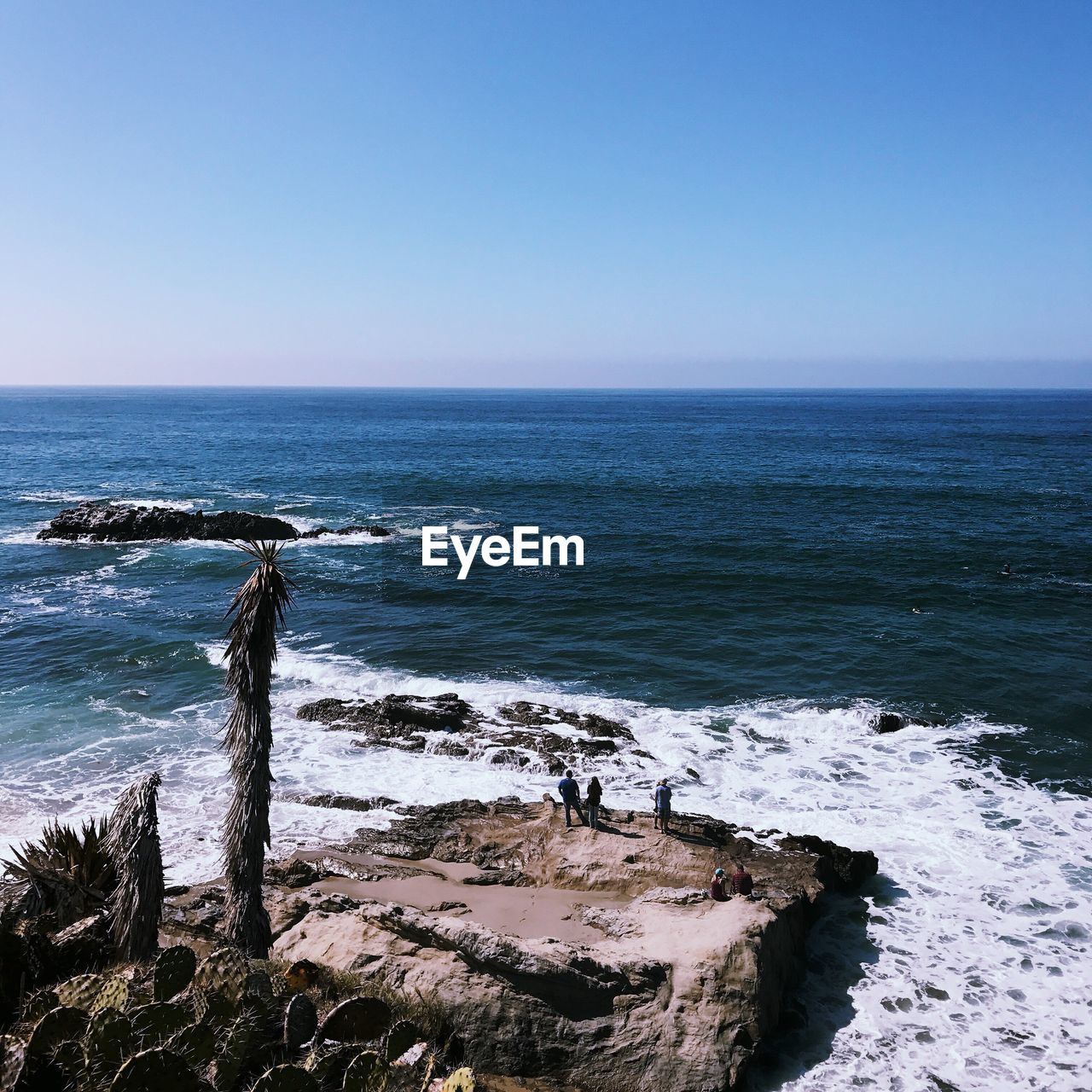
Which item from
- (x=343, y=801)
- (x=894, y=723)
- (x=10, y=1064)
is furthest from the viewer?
(x=894, y=723)

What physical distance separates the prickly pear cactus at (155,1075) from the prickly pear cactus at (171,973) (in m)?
2.17

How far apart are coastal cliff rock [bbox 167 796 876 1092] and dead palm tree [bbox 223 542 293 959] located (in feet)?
5.16

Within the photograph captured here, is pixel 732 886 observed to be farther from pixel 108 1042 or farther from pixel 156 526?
pixel 156 526

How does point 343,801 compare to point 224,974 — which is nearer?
point 224,974

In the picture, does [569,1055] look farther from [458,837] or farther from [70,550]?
[70,550]

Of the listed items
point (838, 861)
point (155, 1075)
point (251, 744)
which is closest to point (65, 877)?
point (251, 744)

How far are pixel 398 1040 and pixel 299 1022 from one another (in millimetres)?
1319

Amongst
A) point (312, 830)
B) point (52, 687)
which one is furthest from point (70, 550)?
point (312, 830)

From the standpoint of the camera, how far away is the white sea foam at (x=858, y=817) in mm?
14047

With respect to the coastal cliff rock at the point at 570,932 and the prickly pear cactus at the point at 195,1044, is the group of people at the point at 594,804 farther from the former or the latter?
the prickly pear cactus at the point at 195,1044

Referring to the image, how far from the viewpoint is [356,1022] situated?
35.5 feet

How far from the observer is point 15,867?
44.2 feet

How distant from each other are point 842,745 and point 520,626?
15020mm

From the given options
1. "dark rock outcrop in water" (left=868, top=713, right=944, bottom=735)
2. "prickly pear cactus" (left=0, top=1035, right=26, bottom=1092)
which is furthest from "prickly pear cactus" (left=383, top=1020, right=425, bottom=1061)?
"dark rock outcrop in water" (left=868, top=713, right=944, bottom=735)
